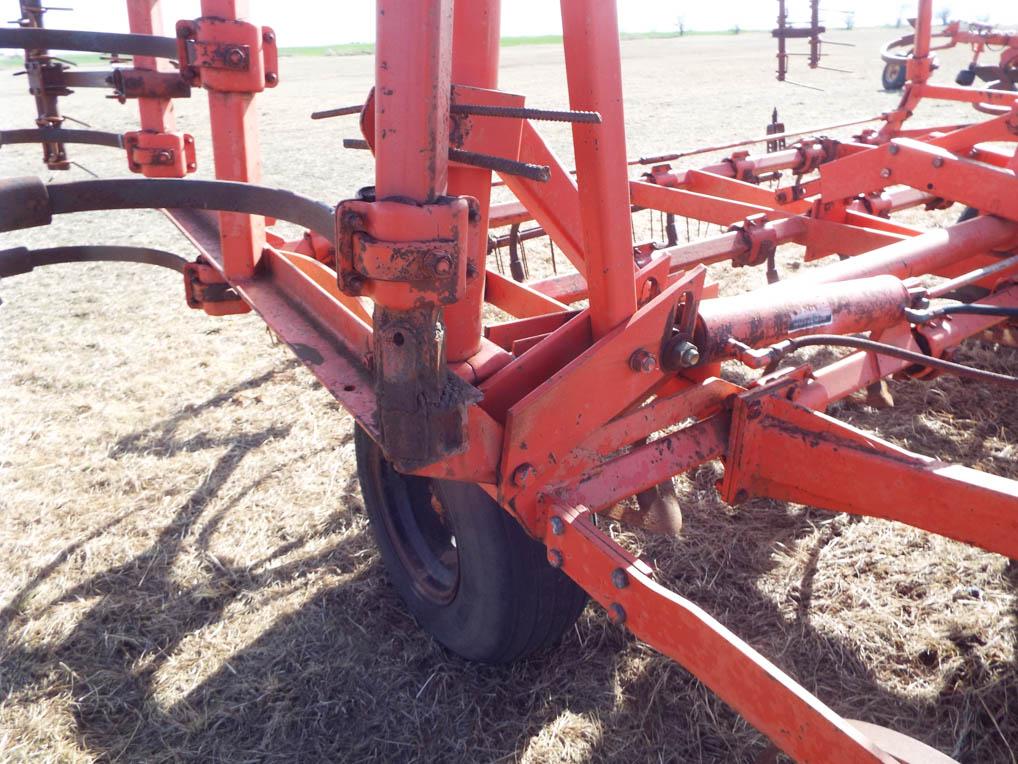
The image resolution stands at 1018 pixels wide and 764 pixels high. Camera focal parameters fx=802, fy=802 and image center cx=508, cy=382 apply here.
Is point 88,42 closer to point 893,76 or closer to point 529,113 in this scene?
point 529,113

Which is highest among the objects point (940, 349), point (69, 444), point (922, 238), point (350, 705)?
point (922, 238)

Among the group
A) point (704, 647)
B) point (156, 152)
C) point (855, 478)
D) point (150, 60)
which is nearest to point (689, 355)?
point (855, 478)

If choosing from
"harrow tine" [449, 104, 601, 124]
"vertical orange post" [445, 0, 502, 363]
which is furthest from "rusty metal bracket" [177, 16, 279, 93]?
"harrow tine" [449, 104, 601, 124]

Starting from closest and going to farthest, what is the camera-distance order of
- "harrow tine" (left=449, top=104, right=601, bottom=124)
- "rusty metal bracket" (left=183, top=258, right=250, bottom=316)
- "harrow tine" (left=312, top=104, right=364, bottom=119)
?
"harrow tine" (left=449, top=104, right=601, bottom=124) < "harrow tine" (left=312, top=104, right=364, bottom=119) < "rusty metal bracket" (left=183, top=258, right=250, bottom=316)

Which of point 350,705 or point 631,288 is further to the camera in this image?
point 350,705

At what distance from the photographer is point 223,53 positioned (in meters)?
2.25

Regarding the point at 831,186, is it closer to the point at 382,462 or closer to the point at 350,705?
the point at 382,462

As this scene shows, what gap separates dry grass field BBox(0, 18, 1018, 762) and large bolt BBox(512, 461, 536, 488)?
77cm

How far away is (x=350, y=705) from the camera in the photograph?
226 centimetres

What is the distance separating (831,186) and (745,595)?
1955mm

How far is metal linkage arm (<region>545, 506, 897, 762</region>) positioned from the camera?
1310mm

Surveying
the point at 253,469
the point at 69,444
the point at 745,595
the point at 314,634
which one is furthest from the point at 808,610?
the point at 69,444

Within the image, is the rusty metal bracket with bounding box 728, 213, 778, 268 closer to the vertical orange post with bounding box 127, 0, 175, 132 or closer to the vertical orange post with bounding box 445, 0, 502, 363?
the vertical orange post with bounding box 445, 0, 502, 363

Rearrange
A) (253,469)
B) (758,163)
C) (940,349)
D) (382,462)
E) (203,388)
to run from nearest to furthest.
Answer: (940,349), (382,462), (253,469), (203,388), (758,163)
